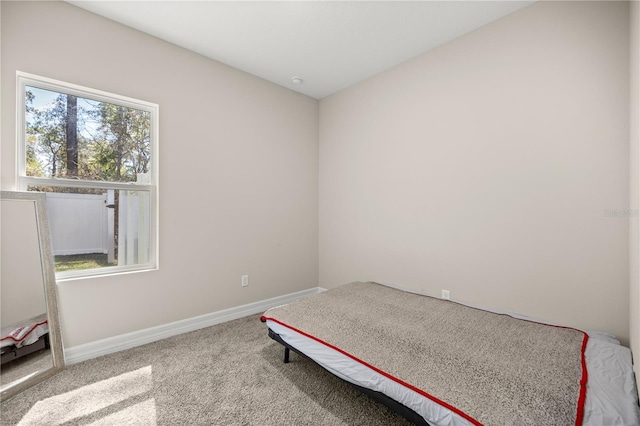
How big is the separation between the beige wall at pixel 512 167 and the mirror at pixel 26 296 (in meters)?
2.90

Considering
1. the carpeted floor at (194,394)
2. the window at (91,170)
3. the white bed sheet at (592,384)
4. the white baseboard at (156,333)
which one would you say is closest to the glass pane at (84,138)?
the window at (91,170)

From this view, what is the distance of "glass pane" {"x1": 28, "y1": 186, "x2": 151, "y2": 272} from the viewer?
2178 millimetres

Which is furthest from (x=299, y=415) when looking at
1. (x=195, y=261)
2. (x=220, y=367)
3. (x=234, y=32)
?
(x=234, y=32)

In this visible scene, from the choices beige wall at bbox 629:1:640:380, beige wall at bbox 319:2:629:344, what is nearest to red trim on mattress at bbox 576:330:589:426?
beige wall at bbox 629:1:640:380

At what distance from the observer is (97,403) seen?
174 centimetres

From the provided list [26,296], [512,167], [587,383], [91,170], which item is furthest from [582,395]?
[91,170]

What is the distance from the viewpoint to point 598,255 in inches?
75.1

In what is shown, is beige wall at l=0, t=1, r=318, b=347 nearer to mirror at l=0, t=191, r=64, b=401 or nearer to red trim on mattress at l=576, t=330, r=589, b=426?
mirror at l=0, t=191, r=64, b=401

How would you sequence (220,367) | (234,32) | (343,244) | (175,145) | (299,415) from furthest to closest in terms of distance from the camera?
(343,244) → (175,145) → (234,32) → (220,367) → (299,415)

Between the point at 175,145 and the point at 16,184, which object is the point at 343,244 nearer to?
the point at 175,145

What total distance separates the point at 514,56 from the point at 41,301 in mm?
4084

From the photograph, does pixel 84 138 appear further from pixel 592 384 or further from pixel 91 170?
pixel 592 384

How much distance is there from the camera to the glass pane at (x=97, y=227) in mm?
2178

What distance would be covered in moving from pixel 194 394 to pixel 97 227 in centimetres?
160
